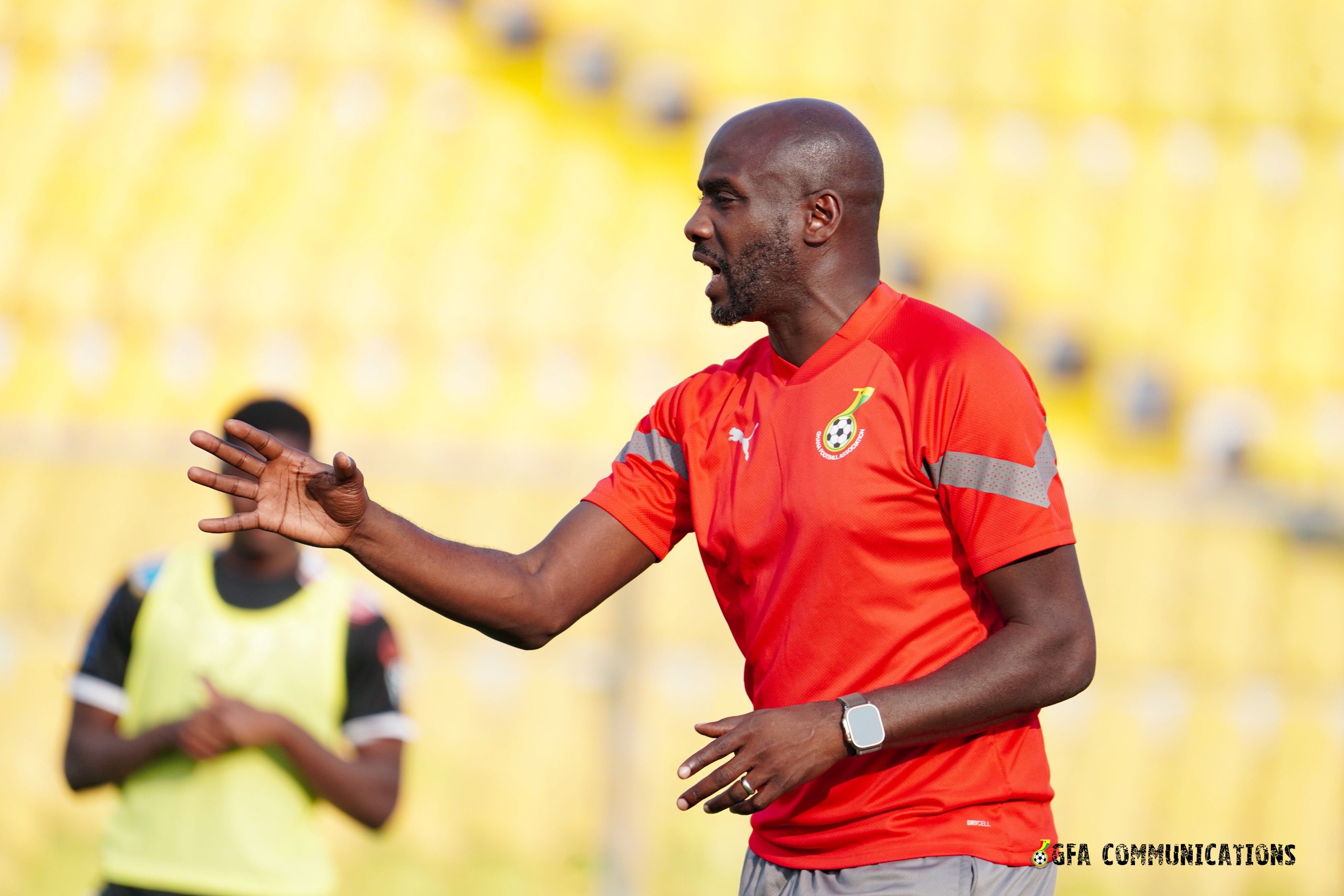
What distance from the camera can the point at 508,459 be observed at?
20.1 feet

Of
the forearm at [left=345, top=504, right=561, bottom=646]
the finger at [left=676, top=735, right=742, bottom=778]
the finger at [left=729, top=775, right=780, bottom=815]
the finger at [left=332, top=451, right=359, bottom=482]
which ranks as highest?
the finger at [left=332, top=451, right=359, bottom=482]

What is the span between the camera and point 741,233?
293 centimetres

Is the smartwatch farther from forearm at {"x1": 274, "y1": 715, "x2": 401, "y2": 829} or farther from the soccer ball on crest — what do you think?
forearm at {"x1": 274, "y1": 715, "x2": 401, "y2": 829}

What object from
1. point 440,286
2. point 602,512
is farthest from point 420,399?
point 602,512

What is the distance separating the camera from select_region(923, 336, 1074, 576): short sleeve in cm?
259

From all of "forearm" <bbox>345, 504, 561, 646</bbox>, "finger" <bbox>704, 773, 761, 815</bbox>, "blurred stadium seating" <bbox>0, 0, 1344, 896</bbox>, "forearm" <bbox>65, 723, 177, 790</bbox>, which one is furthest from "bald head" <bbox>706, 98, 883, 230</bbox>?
"blurred stadium seating" <bbox>0, 0, 1344, 896</bbox>

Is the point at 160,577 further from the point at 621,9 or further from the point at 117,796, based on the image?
the point at 621,9

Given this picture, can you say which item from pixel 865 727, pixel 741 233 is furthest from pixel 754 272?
pixel 865 727

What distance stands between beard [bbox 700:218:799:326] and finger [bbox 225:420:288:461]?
34.7 inches

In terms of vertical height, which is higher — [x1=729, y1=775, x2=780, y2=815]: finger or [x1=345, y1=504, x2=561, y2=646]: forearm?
[x1=345, y1=504, x2=561, y2=646]: forearm

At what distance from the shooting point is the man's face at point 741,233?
9.57 ft

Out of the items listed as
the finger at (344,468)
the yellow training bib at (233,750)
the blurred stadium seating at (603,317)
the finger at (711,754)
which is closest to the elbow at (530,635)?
the finger at (344,468)

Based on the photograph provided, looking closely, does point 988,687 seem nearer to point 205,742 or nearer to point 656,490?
point 656,490

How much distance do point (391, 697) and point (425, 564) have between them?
5.09 ft
